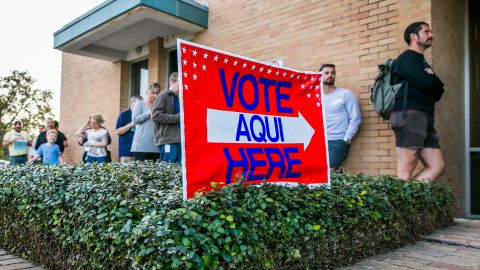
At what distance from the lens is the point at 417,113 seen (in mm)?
4480

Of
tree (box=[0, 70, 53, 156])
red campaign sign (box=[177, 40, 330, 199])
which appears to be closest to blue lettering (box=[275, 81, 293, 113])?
red campaign sign (box=[177, 40, 330, 199])

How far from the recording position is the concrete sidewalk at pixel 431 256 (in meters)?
3.13

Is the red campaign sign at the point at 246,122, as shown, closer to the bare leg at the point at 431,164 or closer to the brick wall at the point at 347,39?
the bare leg at the point at 431,164

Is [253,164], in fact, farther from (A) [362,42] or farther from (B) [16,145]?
(B) [16,145]

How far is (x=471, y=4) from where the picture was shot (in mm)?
5926

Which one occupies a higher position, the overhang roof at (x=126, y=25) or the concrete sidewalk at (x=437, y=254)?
the overhang roof at (x=126, y=25)

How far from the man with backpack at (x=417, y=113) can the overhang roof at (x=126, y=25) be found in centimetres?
451

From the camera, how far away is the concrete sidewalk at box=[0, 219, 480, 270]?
3131mm

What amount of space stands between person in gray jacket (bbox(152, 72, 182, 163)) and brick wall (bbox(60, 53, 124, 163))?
463cm

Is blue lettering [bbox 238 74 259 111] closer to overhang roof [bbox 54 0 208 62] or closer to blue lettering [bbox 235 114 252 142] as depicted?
blue lettering [bbox 235 114 252 142]

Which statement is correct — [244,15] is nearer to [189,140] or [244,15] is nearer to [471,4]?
[471,4]

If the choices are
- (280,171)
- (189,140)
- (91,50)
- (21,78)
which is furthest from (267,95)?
(21,78)

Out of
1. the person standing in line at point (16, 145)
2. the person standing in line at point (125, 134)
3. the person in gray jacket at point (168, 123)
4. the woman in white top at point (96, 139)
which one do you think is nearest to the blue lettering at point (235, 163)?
the person in gray jacket at point (168, 123)

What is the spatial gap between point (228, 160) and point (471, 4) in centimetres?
521
